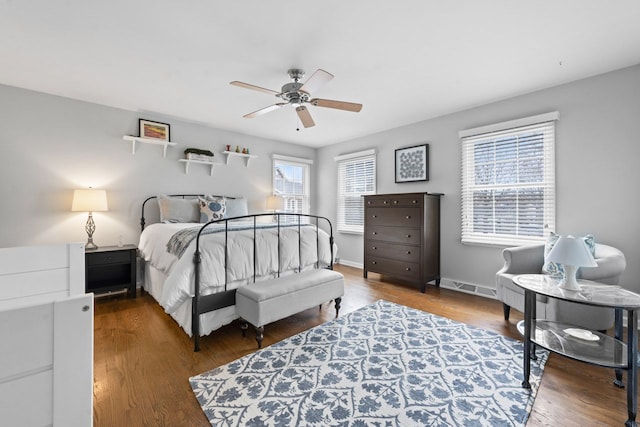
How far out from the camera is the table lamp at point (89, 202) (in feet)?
10.4

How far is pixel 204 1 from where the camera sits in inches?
72.2

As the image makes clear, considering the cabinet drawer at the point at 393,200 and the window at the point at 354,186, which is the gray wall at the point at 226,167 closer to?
the window at the point at 354,186

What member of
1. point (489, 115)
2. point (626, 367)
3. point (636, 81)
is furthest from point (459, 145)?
point (626, 367)

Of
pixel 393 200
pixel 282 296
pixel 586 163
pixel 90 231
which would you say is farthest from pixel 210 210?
pixel 586 163

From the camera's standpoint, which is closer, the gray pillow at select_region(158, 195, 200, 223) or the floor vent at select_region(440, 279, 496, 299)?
the floor vent at select_region(440, 279, 496, 299)

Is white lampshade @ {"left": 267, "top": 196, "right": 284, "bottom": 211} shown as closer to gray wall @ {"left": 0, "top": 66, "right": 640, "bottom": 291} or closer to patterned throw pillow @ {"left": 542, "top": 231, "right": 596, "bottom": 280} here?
gray wall @ {"left": 0, "top": 66, "right": 640, "bottom": 291}

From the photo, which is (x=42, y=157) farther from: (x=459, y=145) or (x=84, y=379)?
(x=459, y=145)

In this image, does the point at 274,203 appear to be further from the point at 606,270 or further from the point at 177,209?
the point at 606,270

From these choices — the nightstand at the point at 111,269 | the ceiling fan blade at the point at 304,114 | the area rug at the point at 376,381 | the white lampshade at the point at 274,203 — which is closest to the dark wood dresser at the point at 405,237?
the area rug at the point at 376,381

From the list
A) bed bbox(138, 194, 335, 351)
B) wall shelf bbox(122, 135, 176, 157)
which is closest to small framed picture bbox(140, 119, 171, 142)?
wall shelf bbox(122, 135, 176, 157)

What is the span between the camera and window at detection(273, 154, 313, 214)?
5.44m

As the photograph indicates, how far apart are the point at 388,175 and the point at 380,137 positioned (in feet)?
2.32

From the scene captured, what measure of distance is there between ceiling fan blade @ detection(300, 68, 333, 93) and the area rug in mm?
2178

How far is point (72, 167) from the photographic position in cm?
342
